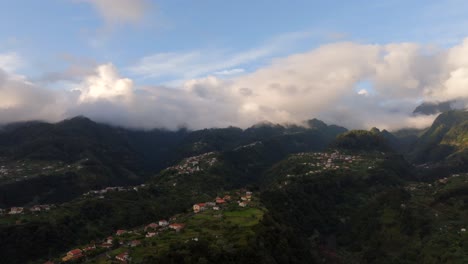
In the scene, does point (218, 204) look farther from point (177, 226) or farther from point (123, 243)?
point (123, 243)

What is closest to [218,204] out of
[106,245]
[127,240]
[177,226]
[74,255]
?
[177,226]

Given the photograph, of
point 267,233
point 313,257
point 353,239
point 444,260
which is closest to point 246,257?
point 267,233

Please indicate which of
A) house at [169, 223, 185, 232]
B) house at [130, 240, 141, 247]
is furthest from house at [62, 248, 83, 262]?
house at [169, 223, 185, 232]

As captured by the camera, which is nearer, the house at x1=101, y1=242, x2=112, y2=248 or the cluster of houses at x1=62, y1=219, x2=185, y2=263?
the cluster of houses at x1=62, y1=219, x2=185, y2=263

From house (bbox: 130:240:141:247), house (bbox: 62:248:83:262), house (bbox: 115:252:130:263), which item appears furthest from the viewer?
house (bbox: 130:240:141:247)

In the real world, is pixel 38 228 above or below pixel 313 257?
above

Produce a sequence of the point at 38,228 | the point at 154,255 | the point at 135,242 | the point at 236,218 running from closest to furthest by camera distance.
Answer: the point at 154,255 < the point at 135,242 < the point at 236,218 < the point at 38,228

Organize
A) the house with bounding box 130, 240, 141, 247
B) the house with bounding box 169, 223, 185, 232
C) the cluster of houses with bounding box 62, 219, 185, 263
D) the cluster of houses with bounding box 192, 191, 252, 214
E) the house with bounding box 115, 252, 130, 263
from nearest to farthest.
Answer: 1. the house with bounding box 115, 252, 130, 263
2. the cluster of houses with bounding box 62, 219, 185, 263
3. the house with bounding box 130, 240, 141, 247
4. the house with bounding box 169, 223, 185, 232
5. the cluster of houses with bounding box 192, 191, 252, 214

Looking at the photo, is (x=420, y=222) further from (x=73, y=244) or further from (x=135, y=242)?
(x=73, y=244)

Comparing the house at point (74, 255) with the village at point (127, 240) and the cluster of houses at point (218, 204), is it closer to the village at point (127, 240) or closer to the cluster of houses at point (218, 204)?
the village at point (127, 240)

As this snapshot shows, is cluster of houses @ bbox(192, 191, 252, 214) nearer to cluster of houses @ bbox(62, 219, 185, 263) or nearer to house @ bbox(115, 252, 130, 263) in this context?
cluster of houses @ bbox(62, 219, 185, 263)

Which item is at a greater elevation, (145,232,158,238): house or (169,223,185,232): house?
(169,223,185,232): house
